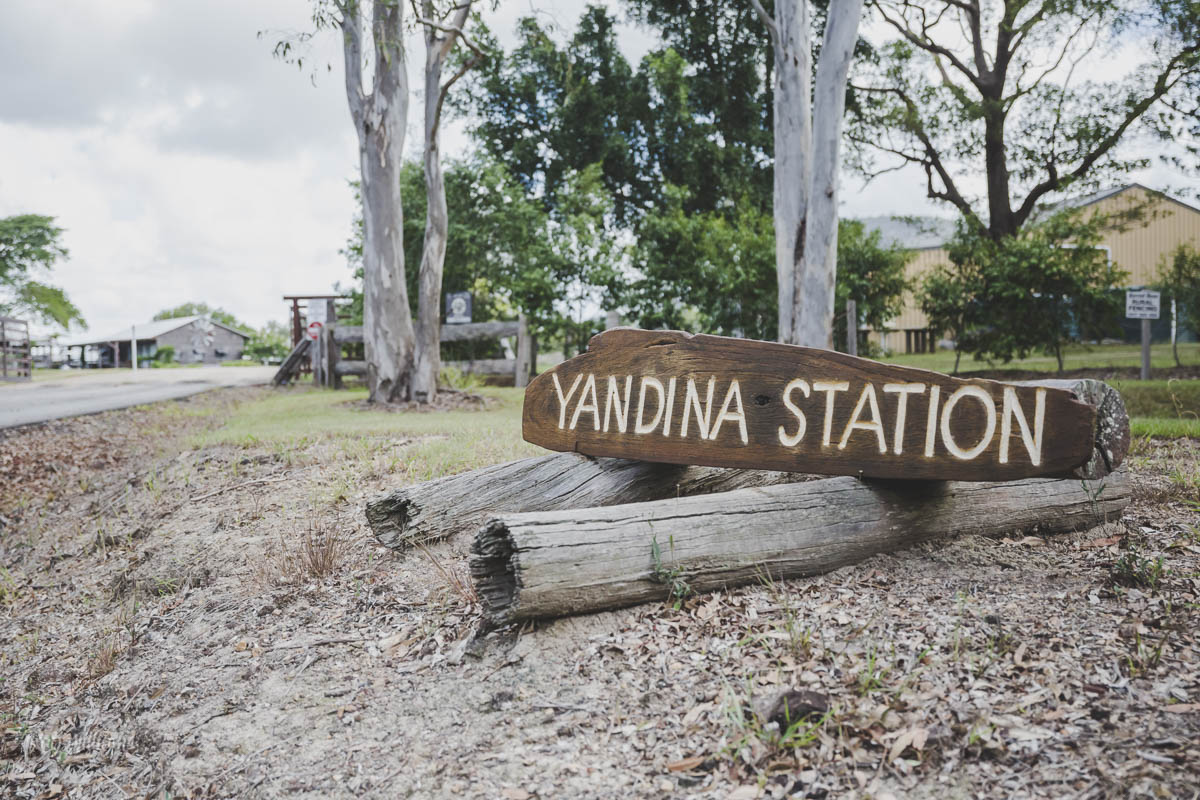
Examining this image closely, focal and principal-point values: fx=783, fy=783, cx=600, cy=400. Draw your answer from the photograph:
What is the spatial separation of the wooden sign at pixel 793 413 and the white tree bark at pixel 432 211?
353 inches

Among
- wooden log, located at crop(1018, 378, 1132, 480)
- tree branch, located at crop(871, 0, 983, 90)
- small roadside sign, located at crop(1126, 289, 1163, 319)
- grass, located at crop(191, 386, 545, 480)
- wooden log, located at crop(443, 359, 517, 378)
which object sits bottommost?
grass, located at crop(191, 386, 545, 480)

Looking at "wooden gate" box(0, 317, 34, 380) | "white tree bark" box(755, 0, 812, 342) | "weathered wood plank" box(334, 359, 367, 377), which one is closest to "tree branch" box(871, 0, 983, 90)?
"white tree bark" box(755, 0, 812, 342)

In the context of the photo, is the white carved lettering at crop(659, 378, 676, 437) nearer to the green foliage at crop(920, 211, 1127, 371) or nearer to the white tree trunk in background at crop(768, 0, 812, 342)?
the white tree trunk in background at crop(768, 0, 812, 342)

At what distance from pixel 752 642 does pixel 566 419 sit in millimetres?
1561

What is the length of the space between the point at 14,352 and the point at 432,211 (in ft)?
57.6

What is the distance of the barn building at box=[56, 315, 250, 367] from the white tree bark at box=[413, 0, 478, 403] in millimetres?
42943

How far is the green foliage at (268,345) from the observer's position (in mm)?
62562

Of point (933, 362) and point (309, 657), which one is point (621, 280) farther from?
point (309, 657)

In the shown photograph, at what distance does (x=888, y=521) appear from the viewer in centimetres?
345

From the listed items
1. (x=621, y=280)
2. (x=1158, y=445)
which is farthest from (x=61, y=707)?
(x=621, y=280)

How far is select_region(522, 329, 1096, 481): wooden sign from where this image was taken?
3.07 m

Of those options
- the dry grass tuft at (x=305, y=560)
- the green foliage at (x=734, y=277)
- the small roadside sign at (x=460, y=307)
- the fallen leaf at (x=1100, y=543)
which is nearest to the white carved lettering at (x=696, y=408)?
the fallen leaf at (x=1100, y=543)

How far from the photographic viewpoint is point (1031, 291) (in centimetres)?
1390

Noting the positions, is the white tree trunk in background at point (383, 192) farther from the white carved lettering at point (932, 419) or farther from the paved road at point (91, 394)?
the white carved lettering at point (932, 419)
